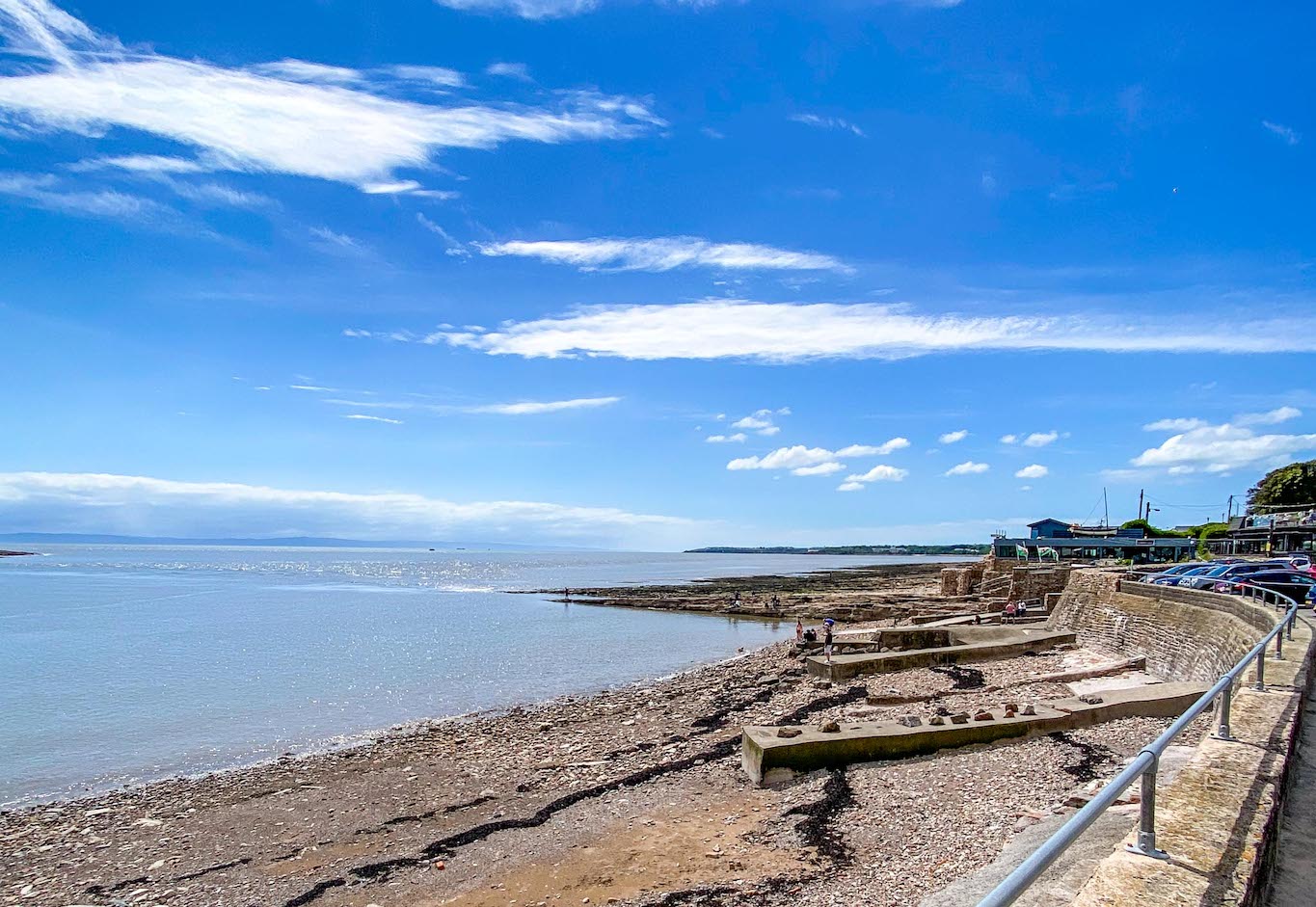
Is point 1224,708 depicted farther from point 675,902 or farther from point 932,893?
point 675,902

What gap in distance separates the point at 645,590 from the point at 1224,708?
232 feet

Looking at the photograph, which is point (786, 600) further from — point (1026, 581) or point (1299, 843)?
point (1299, 843)

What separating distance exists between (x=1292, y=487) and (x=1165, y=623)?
229 feet

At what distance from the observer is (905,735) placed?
13023 mm

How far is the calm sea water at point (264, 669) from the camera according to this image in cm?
1998

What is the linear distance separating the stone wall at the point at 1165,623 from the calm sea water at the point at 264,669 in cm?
1416

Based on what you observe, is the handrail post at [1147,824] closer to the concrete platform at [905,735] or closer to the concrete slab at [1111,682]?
the concrete platform at [905,735]

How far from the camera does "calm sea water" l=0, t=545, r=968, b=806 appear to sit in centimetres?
1998

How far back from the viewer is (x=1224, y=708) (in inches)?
270

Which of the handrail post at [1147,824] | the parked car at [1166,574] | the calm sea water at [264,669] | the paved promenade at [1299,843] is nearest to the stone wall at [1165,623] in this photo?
the parked car at [1166,574]

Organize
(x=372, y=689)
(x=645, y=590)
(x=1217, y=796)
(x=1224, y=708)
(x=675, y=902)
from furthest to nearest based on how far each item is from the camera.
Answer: (x=645, y=590)
(x=372, y=689)
(x=675, y=902)
(x=1224, y=708)
(x=1217, y=796)

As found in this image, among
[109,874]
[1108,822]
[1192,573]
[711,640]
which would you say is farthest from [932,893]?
[711,640]

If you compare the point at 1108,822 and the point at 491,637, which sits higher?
the point at 1108,822

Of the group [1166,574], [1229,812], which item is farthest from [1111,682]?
[1166,574]
